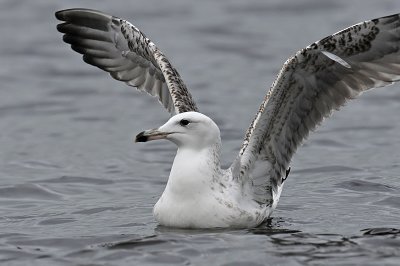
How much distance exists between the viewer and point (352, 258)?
10.2 metres

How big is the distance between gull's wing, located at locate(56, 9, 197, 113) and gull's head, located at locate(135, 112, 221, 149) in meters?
2.25

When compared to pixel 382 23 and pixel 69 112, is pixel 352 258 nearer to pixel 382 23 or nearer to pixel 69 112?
pixel 382 23

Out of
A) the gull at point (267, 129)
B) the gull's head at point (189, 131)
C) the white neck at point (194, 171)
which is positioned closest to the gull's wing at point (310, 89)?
the gull at point (267, 129)

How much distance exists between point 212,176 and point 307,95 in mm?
1428

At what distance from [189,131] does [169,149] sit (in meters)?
5.38

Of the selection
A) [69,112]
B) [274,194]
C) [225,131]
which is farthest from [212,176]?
[69,112]

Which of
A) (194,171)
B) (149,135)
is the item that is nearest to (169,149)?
(194,171)

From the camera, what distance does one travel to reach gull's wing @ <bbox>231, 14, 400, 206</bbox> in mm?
11656

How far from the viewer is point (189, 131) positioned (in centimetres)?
1149

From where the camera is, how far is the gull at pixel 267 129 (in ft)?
37.1

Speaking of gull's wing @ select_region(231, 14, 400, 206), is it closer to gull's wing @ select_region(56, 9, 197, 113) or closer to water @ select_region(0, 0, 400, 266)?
water @ select_region(0, 0, 400, 266)

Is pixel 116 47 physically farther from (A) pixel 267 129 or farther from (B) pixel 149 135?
(B) pixel 149 135

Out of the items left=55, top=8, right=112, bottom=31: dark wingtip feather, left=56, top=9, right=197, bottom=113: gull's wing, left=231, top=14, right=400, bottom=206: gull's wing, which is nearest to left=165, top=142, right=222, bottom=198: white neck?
Result: left=231, top=14, right=400, bottom=206: gull's wing

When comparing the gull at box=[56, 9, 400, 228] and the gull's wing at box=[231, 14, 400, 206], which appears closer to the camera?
the gull at box=[56, 9, 400, 228]
